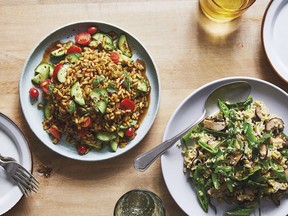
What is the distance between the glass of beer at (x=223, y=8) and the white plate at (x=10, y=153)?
1.16 metres

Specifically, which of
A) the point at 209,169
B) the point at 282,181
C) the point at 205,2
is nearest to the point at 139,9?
the point at 205,2

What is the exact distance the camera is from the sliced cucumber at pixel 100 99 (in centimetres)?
203

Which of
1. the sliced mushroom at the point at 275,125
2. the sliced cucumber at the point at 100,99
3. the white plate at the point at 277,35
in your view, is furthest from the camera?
the white plate at the point at 277,35

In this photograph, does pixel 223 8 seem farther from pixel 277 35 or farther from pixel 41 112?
pixel 41 112

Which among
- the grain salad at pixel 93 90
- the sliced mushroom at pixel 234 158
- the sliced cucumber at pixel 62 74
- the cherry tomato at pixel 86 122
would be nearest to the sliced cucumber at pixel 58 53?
the grain salad at pixel 93 90

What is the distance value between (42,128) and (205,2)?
3.52 ft

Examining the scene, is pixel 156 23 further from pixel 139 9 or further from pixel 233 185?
pixel 233 185

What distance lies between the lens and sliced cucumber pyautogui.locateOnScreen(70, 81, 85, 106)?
6.65ft

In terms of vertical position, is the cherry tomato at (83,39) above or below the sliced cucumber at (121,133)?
above

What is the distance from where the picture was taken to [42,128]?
218cm

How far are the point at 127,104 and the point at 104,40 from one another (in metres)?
0.36

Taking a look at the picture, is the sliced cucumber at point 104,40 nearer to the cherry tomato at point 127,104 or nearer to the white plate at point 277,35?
the cherry tomato at point 127,104

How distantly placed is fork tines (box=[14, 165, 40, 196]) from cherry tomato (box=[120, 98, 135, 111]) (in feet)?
1.92

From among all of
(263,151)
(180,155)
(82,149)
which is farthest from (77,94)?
(263,151)
